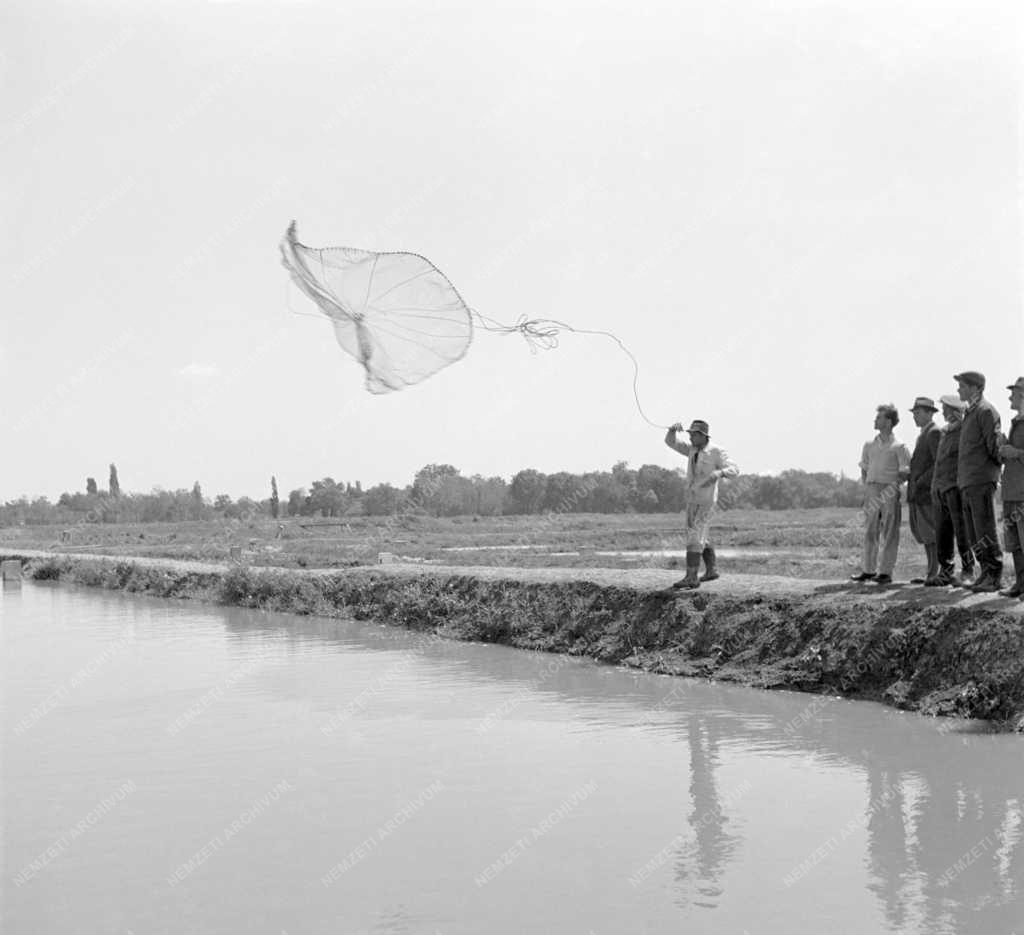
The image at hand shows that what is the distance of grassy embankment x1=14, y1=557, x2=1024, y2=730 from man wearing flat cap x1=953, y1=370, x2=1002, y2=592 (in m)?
0.54

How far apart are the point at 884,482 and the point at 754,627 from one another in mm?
1910

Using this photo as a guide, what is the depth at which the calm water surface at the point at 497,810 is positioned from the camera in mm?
5234

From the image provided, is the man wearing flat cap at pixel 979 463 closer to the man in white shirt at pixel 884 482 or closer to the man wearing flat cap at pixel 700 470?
the man in white shirt at pixel 884 482

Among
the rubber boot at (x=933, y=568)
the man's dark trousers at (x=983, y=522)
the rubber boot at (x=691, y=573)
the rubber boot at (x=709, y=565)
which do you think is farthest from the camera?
the rubber boot at (x=709, y=565)

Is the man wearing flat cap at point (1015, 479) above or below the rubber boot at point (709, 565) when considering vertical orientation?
above

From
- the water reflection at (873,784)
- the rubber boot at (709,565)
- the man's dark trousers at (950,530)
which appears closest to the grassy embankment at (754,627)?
the rubber boot at (709,565)

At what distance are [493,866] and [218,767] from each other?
2821 mm

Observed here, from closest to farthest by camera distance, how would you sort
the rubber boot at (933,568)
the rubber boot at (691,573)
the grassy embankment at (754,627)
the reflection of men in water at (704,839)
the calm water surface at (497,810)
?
the calm water surface at (497,810) < the reflection of men in water at (704,839) < the grassy embankment at (754,627) < the rubber boot at (933,568) < the rubber boot at (691,573)

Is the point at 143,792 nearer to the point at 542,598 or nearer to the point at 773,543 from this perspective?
the point at 542,598

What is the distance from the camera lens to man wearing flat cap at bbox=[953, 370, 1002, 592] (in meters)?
9.26

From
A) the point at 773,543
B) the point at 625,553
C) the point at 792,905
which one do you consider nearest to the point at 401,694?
the point at 792,905

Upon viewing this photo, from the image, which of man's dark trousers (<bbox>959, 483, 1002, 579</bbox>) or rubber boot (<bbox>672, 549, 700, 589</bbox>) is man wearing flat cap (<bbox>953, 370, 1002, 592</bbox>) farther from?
rubber boot (<bbox>672, 549, 700, 589</bbox>)

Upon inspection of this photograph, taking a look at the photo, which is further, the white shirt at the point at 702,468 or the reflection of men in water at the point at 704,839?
the white shirt at the point at 702,468

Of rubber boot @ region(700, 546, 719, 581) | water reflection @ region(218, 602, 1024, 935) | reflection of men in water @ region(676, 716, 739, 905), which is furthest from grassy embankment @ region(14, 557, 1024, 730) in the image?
reflection of men in water @ region(676, 716, 739, 905)
